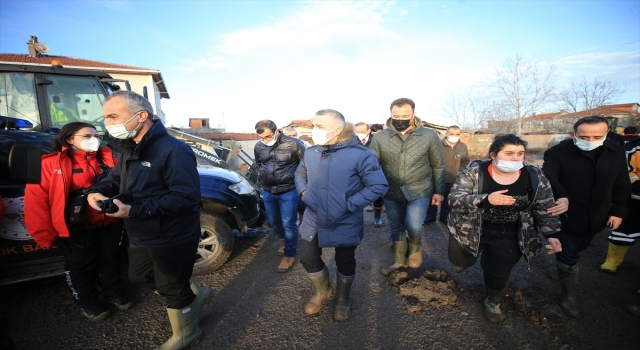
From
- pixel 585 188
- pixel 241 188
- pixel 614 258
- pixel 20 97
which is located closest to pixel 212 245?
pixel 241 188

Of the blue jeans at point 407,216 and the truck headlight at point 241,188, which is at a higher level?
the truck headlight at point 241,188

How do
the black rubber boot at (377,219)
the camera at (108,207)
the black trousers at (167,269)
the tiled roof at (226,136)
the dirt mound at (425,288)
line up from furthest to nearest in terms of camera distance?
the tiled roof at (226,136) < the black rubber boot at (377,219) < the dirt mound at (425,288) < the black trousers at (167,269) < the camera at (108,207)

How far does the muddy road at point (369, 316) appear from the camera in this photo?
7.95 feet

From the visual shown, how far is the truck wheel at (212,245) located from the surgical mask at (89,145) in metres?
1.32

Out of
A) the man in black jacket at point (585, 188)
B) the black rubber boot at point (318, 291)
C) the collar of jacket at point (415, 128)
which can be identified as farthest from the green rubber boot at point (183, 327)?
the man in black jacket at point (585, 188)

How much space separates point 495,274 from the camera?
261 centimetres

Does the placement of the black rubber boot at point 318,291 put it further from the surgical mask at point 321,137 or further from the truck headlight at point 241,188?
the truck headlight at point 241,188

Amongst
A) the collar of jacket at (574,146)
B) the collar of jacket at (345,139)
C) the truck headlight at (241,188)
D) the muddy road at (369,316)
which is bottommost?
the muddy road at (369,316)

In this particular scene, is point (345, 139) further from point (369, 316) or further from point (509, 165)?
point (369, 316)

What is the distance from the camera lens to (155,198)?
199 cm

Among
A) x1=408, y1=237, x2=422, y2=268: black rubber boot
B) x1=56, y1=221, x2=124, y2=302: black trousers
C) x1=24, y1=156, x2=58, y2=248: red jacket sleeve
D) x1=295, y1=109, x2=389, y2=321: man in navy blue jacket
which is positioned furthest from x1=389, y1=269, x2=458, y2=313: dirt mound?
x1=24, y1=156, x2=58, y2=248: red jacket sleeve

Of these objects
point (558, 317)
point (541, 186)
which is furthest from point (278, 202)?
point (558, 317)

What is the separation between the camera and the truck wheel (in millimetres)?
3574

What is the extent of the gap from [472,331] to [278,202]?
254 cm
